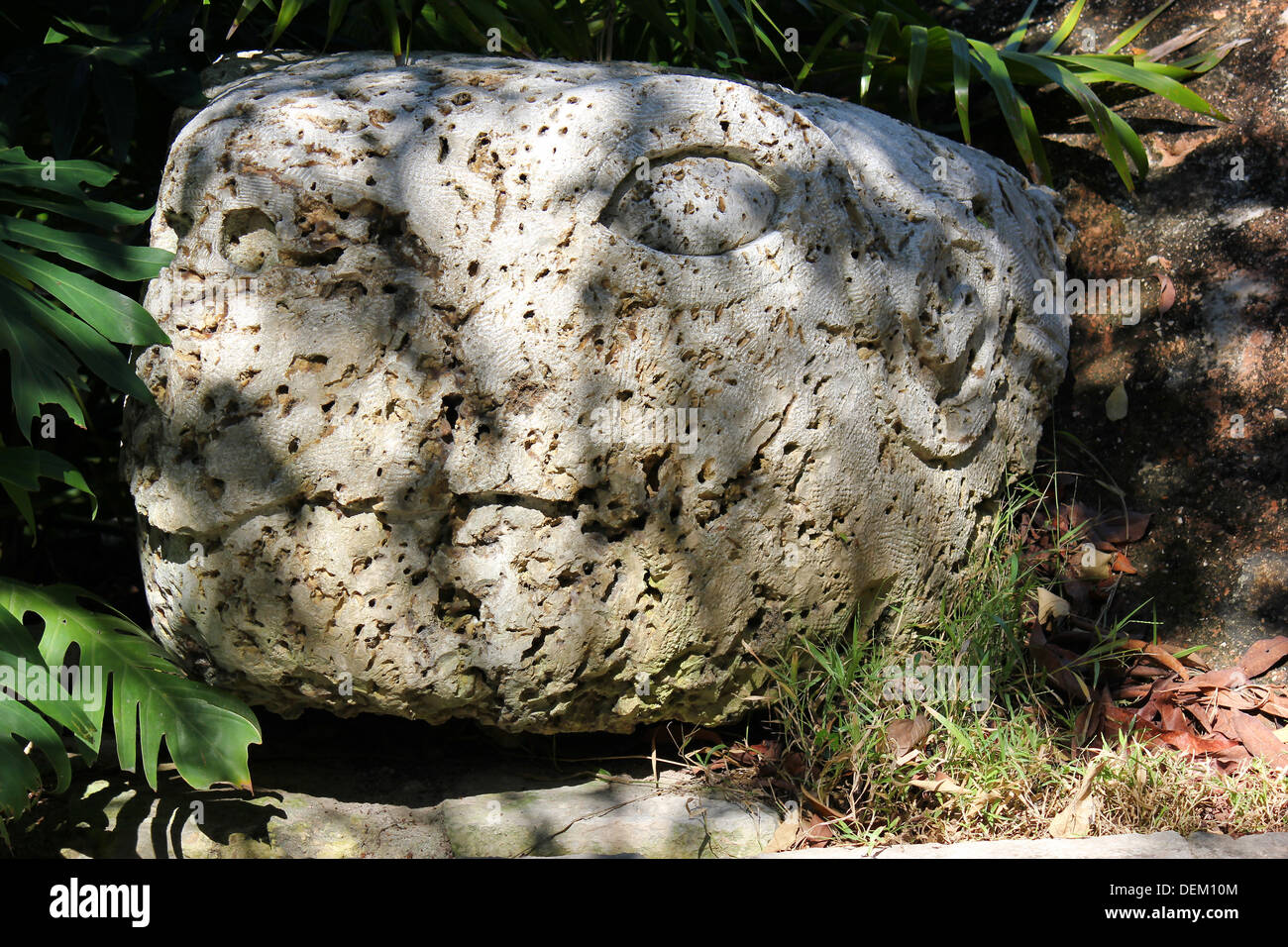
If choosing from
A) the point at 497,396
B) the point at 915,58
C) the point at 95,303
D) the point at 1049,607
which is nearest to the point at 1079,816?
the point at 1049,607

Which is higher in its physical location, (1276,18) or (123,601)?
(1276,18)

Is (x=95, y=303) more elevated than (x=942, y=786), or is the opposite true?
(x=95, y=303)

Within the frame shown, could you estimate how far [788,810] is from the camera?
9.21 ft

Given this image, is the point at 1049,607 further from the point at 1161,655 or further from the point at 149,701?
the point at 149,701

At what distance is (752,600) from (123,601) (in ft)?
8.03

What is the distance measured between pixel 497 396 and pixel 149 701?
1.12 m

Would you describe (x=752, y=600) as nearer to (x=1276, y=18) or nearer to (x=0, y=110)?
(x=0, y=110)

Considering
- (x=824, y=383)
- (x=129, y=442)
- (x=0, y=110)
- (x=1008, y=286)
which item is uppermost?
(x=0, y=110)

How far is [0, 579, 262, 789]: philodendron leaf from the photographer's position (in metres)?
2.45

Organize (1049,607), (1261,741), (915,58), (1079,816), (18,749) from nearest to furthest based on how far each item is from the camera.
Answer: (18,749)
(1079,816)
(1261,741)
(1049,607)
(915,58)

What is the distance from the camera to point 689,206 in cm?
270

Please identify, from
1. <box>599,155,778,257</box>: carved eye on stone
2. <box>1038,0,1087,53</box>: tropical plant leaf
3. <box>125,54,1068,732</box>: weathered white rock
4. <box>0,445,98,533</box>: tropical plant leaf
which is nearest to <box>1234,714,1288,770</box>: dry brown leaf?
<box>125,54,1068,732</box>: weathered white rock

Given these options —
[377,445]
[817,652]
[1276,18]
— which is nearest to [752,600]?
[817,652]

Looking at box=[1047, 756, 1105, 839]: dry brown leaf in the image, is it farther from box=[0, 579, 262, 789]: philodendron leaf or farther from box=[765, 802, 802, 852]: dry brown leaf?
box=[0, 579, 262, 789]: philodendron leaf
